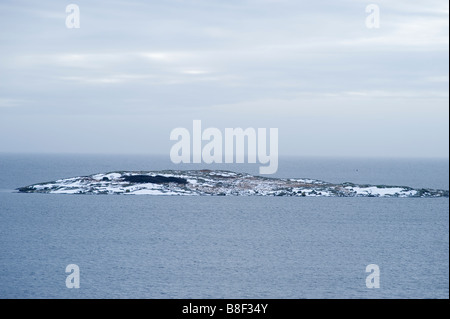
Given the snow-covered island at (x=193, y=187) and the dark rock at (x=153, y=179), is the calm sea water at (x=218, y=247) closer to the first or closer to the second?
the snow-covered island at (x=193, y=187)

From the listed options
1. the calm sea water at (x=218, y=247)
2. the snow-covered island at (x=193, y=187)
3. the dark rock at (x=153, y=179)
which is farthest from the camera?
the dark rock at (x=153, y=179)

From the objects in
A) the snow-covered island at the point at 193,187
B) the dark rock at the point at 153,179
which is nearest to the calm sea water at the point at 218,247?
the snow-covered island at the point at 193,187

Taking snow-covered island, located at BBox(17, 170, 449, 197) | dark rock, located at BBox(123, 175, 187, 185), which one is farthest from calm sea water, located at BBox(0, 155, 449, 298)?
dark rock, located at BBox(123, 175, 187, 185)

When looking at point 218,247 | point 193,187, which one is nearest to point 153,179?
point 193,187

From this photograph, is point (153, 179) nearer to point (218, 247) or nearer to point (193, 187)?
point (193, 187)

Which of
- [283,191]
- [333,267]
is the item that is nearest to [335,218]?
[283,191]
